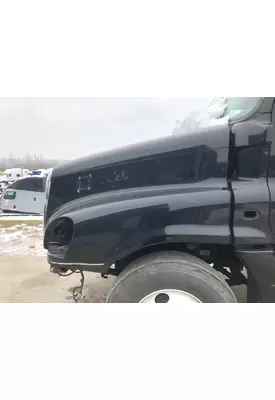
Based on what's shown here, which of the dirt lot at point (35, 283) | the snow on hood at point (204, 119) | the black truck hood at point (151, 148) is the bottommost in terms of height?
the dirt lot at point (35, 283)

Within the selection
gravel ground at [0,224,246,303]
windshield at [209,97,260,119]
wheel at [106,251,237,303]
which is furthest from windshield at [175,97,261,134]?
gravel ground at [0,224,246,303]

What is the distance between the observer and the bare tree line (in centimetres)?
188

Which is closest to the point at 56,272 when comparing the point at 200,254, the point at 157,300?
the point at 157,300

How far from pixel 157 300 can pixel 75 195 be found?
26.0 inches

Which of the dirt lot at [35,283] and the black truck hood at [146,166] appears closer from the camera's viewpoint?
the black truck hood at [146,166]

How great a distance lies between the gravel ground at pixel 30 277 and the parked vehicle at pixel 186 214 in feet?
0.44

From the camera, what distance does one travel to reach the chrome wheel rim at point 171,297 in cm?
178

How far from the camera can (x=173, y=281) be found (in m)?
1.77

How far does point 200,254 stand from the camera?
1.83 metres

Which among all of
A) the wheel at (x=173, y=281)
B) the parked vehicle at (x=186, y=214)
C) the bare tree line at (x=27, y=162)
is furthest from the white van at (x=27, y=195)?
the wheel at (x=173, y=281)

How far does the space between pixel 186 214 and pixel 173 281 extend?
1.07 ft

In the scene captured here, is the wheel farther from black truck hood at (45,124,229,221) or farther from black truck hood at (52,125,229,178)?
black truck hood at (52,125,229,178)

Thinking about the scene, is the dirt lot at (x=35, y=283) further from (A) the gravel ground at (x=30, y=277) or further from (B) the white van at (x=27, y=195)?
(B) the white van at (x=27, y=195)
